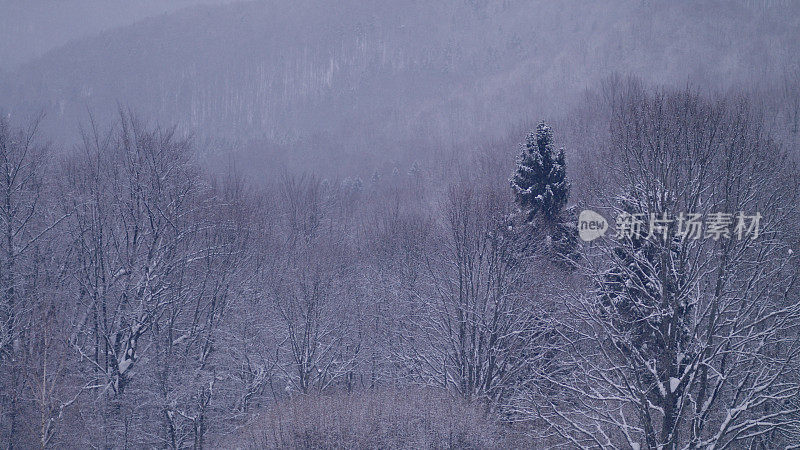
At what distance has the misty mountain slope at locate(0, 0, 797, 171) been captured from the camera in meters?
68.3

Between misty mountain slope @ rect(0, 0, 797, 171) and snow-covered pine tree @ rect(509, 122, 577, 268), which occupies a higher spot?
misty mountain slope @ rect(0, 0, 797, 171)

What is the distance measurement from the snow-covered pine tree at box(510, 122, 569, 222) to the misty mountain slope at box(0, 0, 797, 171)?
3939 centimetres

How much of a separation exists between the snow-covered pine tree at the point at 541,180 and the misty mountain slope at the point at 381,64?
3939 cm

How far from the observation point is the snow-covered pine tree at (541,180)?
19141 mm

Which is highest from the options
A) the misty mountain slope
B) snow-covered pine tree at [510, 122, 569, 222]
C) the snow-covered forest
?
the misty mountain slope
